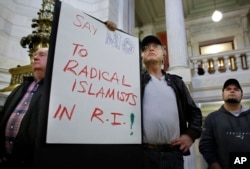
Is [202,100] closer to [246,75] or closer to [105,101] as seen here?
[246,75]

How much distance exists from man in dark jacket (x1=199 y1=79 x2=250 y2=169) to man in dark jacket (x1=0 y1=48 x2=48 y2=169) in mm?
1431

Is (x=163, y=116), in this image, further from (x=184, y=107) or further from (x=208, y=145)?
(x=208, y=145)

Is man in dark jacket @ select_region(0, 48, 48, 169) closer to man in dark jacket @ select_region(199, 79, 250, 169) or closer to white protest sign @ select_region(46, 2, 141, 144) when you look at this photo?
white protest sign @ select_region(46, 2, 141, 144)

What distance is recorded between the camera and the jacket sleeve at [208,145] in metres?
1.72

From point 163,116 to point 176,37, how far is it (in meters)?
3.48

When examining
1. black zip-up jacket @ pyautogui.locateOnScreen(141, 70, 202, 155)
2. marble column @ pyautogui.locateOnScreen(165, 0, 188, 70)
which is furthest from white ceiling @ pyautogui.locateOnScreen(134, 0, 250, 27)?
black zip-up jacket @ pyautogui.locateOnScreen(141, 70, 202, 155)

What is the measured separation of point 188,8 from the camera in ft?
26.9

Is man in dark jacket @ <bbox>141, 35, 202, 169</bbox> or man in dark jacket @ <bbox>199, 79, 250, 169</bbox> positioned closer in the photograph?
man in dark jacket @ <bbox>141, 35, 202, 169</bbox>

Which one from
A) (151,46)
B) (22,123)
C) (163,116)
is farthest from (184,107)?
(22,123)

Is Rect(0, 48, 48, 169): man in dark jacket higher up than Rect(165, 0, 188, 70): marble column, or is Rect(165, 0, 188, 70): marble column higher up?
Rect(165, 0, 188, 70): marble column

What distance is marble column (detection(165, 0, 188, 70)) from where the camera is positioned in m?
4.03

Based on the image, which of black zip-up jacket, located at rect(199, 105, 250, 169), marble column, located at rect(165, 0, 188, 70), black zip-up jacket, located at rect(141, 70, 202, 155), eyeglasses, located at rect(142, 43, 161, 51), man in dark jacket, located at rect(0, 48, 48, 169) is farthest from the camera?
marble column, located at rect(165, 0, 188, 70)

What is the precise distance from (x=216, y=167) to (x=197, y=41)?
7348 millimetres

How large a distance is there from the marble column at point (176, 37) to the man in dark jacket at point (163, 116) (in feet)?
9.45
